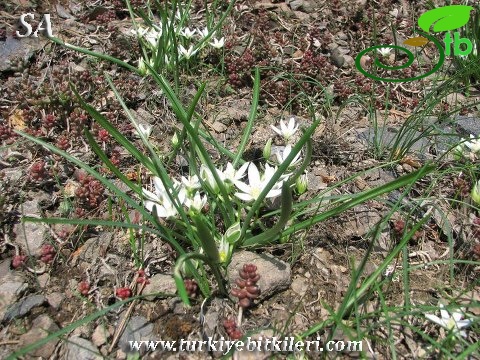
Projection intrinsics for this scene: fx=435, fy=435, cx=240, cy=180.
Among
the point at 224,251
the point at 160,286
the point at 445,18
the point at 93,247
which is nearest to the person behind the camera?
the point at 224,251

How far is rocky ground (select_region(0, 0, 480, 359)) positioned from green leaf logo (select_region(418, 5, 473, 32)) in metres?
0.14

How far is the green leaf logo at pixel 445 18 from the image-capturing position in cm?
343

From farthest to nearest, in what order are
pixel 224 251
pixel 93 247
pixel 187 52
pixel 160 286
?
pixel 187 52 → pixel 93 247 → pixel 160 286 → pixel 224 251

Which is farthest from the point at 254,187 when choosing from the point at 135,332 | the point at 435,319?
the point at 435,319

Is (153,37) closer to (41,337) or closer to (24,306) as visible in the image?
(24,306)

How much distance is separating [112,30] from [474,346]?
3.12 m

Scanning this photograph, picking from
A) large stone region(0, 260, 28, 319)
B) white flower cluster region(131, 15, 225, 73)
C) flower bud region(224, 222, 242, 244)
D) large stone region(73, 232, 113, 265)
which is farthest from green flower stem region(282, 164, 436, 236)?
white flower cluster region(131, 15, 225, 73)

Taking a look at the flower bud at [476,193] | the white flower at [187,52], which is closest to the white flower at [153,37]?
the white flower at [187,52]

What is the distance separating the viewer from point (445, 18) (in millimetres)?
3621

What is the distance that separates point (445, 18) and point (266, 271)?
115 inches

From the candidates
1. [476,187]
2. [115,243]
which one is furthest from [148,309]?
[476,187]

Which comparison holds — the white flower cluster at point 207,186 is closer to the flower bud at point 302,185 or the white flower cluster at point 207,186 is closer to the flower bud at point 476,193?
the flower bud at point 302,185

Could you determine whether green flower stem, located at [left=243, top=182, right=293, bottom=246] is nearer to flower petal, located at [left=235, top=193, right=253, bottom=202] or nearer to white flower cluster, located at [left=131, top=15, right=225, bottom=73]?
flower petal, located at [left=235, top=193, right=253, bottom=202]

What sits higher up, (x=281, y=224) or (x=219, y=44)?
(x=219, y=44)
